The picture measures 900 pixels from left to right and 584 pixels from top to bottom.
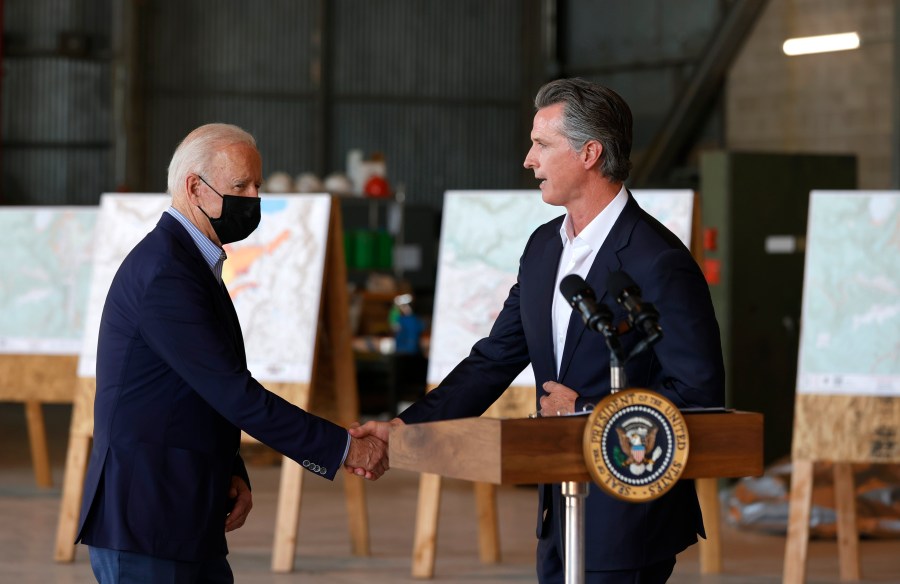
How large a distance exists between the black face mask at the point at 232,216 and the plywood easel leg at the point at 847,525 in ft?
11.0

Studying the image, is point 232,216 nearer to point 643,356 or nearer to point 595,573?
point 643,356

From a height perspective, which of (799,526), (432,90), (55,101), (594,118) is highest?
(432,90)

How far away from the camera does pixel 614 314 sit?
265cm

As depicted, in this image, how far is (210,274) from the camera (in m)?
2.90

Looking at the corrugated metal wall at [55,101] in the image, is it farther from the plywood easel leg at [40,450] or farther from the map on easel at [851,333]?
the map on easel at [851,333]

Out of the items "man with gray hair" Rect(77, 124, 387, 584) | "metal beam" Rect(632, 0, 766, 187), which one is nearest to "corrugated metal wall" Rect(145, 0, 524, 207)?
"metal beam" Rect(632, 0, 766, 187)

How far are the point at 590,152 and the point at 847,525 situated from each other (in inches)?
131

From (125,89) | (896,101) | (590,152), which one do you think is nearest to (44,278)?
(896,101)

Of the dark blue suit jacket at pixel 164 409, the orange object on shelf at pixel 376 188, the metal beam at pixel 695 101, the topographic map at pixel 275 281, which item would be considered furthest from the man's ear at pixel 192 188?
the metal beam at pixel 695 101

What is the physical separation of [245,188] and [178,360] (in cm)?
46

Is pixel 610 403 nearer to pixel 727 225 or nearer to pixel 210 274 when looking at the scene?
pixel 210 274

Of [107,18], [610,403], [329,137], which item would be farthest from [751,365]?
[107,18]

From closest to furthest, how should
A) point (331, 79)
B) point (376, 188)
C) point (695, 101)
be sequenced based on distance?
point (376, 188), point (695, 101), point (331, 79)

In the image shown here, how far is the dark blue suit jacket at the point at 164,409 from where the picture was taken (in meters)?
2.75
